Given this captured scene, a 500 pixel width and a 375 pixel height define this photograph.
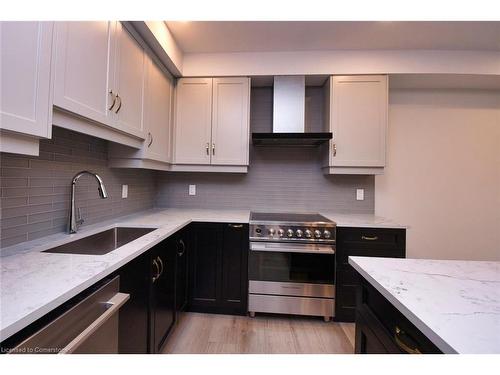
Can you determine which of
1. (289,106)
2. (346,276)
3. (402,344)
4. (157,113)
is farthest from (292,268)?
(157,113)

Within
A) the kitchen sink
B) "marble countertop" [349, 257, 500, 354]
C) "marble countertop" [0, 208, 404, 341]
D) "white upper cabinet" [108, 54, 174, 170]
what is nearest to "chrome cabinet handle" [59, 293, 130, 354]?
"marble countertop" [0, 208, 404, 341]

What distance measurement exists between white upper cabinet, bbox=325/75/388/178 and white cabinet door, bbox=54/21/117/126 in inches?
75.0

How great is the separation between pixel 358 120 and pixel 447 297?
1.93 metres

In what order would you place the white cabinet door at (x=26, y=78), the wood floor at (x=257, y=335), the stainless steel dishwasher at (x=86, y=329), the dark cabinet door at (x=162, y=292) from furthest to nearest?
1. the wood floor at (x=257, y=335)
2. the dark cabinet door at (x=162, y=292)
3. the white cabinet door at (x=26, y=78)
4. the stainless steel dishwasher at (x=86, y=329)

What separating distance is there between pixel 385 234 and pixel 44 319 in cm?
217

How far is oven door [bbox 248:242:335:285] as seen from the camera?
1.91 meters

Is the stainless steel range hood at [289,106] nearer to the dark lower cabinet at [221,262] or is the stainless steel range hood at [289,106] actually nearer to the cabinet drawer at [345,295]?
the dark lower cabinet at [221,262]

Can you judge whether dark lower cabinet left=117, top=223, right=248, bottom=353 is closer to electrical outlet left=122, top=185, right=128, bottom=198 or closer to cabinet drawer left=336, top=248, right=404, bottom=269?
electrical outlet left=122, top=185, right=128, bottom=198

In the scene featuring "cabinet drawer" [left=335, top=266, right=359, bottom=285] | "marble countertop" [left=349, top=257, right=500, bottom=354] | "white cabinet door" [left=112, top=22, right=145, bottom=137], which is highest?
"white cabinet door" [left=112, top=22, right=145, bottom=137]

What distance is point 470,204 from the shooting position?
248 centimetres

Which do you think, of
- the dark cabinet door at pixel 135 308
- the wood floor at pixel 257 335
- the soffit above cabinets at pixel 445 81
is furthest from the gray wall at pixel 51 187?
the soffit above cabinets at pixel 445 81

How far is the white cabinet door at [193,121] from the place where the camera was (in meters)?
2.31

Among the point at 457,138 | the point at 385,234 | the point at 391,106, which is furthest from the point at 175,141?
the point at 457,138

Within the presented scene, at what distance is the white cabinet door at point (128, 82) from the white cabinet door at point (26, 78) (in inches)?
20.0
